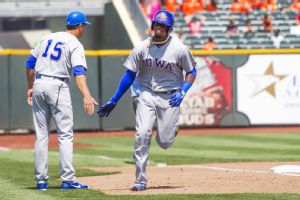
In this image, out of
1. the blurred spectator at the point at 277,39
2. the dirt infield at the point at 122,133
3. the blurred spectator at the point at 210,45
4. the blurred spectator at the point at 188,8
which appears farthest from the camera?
the blurred spectator at the point at 188,8

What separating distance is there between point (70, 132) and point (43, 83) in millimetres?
593

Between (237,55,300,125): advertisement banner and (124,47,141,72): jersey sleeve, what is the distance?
1492cm

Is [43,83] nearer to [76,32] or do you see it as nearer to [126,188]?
[76,32]

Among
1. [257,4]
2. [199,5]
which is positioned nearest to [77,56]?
[199,5]

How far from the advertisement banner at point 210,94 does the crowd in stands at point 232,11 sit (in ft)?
10.2

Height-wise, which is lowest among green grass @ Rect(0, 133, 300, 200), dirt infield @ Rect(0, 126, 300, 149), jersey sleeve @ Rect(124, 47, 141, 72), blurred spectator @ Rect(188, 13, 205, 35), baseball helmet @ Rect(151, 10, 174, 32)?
dirt infield @ Rect(0, 126, 300, 149)

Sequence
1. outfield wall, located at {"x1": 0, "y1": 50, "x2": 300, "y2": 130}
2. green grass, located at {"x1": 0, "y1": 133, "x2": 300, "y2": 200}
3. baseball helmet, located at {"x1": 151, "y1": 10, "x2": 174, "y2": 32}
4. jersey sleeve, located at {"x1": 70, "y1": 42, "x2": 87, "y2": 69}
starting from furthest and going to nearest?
outfield wall, located at {"x1": 0, "y1": 50, "x2": 300, "y2": 130} → jersey sleeve, located at {"x1": 70, "y1": 42, "x2": 87, "y2": 69} → baseball helmet, located at {"x1": 151, "y1": 10, "x2": 174, "y2": 32} → green grass, located at {"x1": 0, "y1": 133, "x2": 300, "y2": 200}

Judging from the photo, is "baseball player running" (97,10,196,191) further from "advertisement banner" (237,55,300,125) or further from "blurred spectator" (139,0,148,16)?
"blurred spectator" (139,0,148,16)

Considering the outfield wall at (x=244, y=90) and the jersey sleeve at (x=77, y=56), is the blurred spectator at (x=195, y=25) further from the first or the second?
the jersey sleeve at (x=77, y=56)

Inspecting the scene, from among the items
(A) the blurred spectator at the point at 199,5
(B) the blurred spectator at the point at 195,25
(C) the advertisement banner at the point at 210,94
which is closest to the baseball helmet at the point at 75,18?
(C) the advertisement banner at the point at 210,94

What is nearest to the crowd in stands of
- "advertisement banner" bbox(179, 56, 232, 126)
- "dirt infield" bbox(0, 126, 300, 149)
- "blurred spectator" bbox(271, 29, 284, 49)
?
"blurred spectator" bbox(271, 29, 284, 49)

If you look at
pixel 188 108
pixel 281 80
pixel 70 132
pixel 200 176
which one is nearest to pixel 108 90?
pixel 188 108

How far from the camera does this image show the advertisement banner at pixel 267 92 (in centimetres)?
2473

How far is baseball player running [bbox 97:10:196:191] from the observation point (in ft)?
32.6
